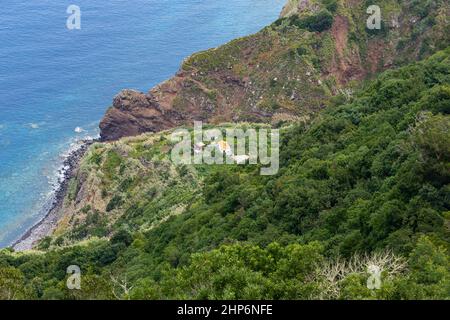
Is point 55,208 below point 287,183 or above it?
below

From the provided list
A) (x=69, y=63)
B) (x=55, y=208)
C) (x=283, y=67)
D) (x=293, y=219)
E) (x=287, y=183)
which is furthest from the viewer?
(x=69, y=63)

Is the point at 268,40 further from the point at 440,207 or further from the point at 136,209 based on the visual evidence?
the point at 440,207

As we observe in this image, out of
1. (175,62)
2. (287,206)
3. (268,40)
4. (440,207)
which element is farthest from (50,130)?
(440,207)

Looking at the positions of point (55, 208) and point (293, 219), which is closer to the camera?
point (293, 219)

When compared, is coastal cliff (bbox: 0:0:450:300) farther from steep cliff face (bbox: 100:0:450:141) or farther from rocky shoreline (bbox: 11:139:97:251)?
rocky shoreline (bbox: 11:139:97:251)

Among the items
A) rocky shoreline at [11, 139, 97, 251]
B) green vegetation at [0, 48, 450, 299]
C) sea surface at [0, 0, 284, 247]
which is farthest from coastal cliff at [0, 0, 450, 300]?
sea surface at [0, 0, 284, 247]

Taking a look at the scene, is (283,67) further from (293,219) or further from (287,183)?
(293,219)

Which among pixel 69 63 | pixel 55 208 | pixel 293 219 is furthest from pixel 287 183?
pixel 69 63
